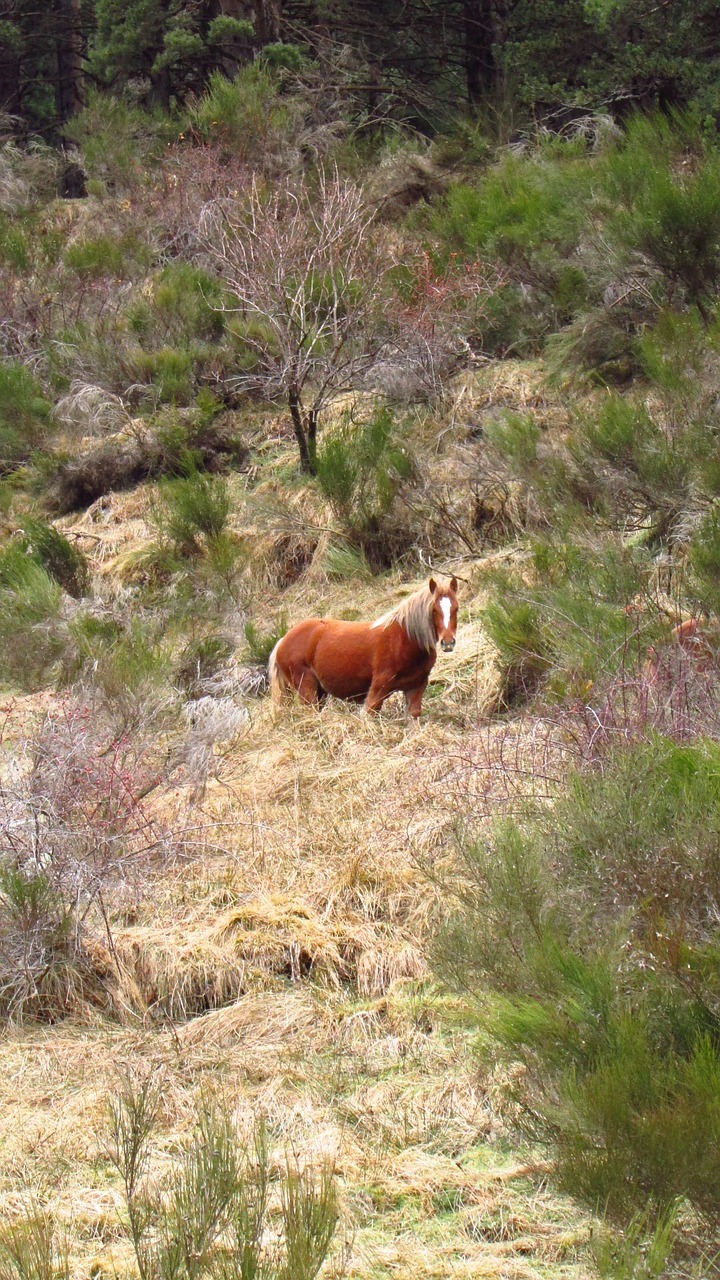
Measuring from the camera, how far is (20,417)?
1339 cm

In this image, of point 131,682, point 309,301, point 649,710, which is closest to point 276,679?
point 131,682

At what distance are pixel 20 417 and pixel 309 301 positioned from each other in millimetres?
3646

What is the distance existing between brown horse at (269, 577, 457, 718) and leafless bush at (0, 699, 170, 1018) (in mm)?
1778

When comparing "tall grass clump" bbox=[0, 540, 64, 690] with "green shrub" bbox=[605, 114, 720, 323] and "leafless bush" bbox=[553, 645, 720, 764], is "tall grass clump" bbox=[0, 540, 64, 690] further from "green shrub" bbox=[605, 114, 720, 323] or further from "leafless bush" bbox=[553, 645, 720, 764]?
"green shrub" bbox=[605, 114, 720, 323]

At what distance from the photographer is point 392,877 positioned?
5148 mm

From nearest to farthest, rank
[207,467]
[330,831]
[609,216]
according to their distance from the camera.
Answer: [330,831]
[609,216]
[207,467]

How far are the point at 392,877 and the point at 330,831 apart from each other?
0.62m

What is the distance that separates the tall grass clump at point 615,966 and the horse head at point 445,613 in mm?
2471

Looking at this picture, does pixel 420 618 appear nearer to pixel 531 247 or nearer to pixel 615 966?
pixel 615 966

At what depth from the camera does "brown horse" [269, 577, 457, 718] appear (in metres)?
7.17

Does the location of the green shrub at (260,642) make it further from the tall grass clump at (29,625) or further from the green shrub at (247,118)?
the green shrub at (247,118)

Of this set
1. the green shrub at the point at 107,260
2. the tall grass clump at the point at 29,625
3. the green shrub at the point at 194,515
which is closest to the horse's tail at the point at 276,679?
the tall grass clump at the point at 29,625

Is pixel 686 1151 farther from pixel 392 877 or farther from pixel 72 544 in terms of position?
pixel 72 544

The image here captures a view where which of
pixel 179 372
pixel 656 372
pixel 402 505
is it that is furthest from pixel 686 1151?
pixel 179 372
